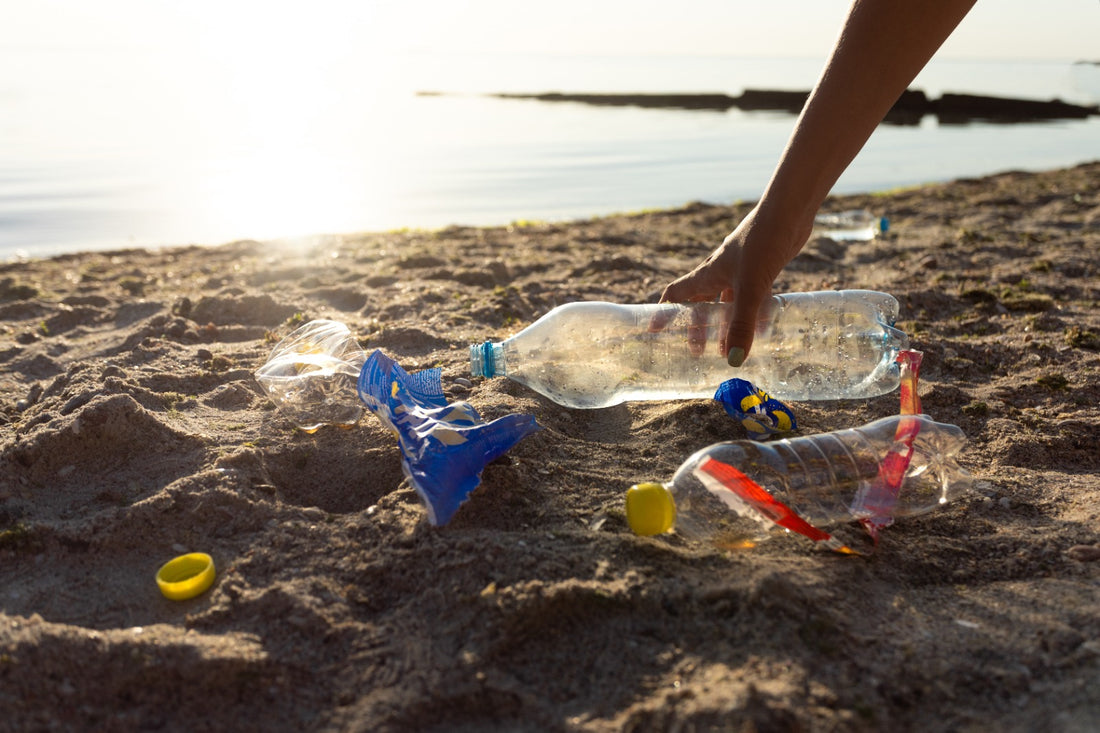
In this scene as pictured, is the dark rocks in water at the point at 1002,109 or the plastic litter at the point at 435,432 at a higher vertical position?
the dark rocks in water at the point at 1002,109

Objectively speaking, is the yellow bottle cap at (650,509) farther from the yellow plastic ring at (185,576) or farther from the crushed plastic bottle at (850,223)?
the crushed plastic bottle at (850,223)

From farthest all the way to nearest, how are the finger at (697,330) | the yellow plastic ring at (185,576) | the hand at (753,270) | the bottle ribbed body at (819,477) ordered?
the finger at (697,330), the hand at (753,270), the bottle ribbed body at (819,477), the yellow plastic ring at (185,576)

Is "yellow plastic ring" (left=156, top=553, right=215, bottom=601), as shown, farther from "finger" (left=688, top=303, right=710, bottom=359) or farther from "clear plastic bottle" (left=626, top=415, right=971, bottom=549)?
"finger" (left=688, top=303, right=710, bottom=359)

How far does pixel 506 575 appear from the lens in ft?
5.36

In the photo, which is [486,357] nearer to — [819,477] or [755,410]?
[755,410]

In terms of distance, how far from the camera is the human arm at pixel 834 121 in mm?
1817

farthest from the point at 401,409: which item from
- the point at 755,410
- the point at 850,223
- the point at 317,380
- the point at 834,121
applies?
the point at 850,223

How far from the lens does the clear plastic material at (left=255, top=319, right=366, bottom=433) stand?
7.97 feet

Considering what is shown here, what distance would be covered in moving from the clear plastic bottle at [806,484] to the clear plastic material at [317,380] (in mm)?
1034

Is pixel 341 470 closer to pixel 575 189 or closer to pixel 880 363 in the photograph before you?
pixel 880 363

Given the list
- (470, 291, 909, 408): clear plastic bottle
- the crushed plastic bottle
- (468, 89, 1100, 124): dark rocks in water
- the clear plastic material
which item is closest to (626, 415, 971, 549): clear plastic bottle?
(470, 291, 909, 408): clear plastic bottle

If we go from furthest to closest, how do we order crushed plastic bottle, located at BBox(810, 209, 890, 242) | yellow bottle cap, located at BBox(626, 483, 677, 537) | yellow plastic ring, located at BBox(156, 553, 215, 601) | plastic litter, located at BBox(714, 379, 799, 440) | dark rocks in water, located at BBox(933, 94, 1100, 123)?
dark rocks in water, located at BBox(933, 94, 1100, 123), crushed plastic bottle, located at BBox(810, 209, 890, 242), plastic litter, located at BBox(714, 379, 799, 440), yellow bottle cap, located at BBox(626, 483, 677, 537), yellow plastic ring, located at BBox(156, 553, 215, 601)

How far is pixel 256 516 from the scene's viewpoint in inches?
74.5

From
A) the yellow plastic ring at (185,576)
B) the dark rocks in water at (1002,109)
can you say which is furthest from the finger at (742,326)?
the dark rocks in water at (1002,109)
